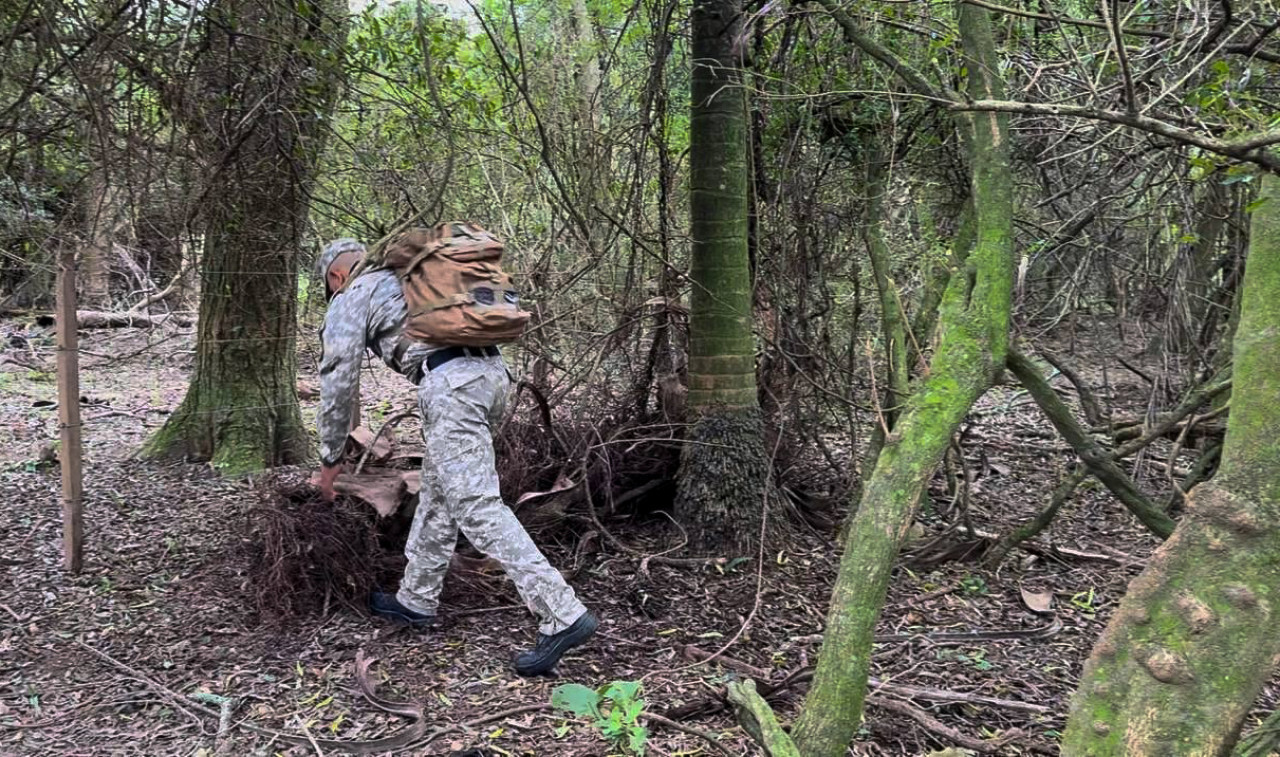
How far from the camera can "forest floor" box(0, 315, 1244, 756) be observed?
287cm

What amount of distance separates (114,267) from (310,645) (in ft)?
29.6

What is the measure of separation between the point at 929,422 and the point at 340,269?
8.71 feet

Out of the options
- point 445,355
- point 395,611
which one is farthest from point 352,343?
point 395,611

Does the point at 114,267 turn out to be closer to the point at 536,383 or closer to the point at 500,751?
the point at 536,383

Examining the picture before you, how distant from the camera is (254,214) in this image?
16.4 ft

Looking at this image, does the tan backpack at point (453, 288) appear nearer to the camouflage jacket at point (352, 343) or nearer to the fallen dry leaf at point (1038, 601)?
the camouflage jacket at point (352, 343)

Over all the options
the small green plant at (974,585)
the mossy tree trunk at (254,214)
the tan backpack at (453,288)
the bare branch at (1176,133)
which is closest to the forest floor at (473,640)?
the small green plant at (974,585)

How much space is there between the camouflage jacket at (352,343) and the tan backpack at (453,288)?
0.07m

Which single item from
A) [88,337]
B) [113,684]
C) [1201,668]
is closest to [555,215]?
[113,684]

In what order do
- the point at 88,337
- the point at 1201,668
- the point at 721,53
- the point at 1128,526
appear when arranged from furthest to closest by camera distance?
the point at 88,337
the point at 1128,526
the point at 721,53
the point at 1201,668

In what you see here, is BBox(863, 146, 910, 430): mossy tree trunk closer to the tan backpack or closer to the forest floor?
the forest floor

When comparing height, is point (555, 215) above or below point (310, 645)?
above

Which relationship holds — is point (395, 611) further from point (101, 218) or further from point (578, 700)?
point (101, 218)

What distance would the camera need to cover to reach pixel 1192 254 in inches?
221
